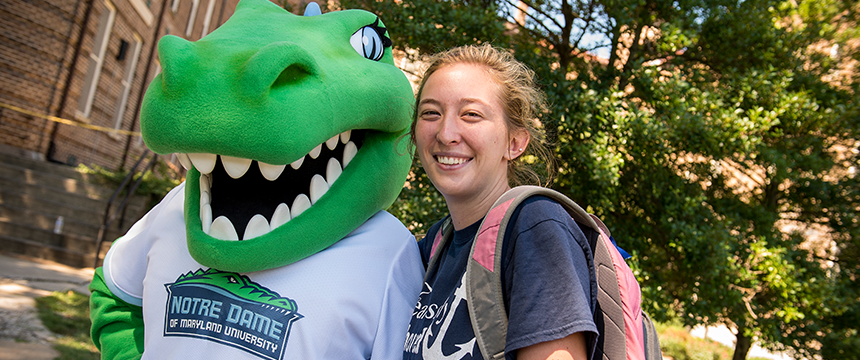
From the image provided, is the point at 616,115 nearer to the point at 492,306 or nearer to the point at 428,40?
the point at 428,40

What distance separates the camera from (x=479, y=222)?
1706 millimetres

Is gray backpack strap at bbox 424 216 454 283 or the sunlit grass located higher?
gray backpack strap at bbox 424 216 454 283

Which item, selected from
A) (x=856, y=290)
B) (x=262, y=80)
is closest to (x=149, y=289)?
(x=262, y=80)

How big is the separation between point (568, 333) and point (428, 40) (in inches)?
181

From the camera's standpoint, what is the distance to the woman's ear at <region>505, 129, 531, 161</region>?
178cm

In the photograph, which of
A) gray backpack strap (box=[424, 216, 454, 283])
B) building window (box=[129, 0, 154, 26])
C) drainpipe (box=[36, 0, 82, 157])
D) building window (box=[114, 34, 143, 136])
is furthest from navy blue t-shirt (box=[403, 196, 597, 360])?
building window (box=[114, 34, 143, 136])

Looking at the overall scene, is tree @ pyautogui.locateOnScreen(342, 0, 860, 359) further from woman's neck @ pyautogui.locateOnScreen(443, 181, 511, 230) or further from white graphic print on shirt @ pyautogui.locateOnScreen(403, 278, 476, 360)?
white graphic print on shirt @ pyautogui.locateOnScreen(403, 278, 476, 360)

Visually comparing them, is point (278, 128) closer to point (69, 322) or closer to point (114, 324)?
point (114, 324)

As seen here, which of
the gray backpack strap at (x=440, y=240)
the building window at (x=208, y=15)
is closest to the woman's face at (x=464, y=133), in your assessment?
the gray backpack strap at (x=440, y=240)

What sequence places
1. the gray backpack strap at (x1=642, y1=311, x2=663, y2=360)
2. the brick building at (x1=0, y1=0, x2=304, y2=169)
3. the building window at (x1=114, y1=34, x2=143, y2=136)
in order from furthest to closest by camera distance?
the building window at (x1=114, y1=34, x2=143, y2=136) → the brick building at (x1=0, y1=0, x2=304, y2=169) → the gray backpack strap at (x1=642, y1=311, x2=663, y2=360)

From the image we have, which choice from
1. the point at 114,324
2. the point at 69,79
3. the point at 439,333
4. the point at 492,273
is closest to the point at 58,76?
the point at 69,79

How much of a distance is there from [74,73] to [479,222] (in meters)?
10.9

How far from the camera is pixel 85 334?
16.4 ft

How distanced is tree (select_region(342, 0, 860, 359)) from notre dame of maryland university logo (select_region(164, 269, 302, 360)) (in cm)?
318
